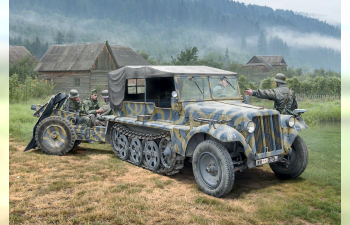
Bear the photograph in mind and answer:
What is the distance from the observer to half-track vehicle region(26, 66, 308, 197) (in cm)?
652

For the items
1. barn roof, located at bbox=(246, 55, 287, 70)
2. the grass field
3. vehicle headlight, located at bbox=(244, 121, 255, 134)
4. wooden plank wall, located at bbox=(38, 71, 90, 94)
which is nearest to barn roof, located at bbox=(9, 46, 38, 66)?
wooden plank wall, located at bbox=(38, 71, 90, 94)

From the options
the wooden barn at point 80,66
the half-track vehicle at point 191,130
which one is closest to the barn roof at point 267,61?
the wooden barn at point 80,66

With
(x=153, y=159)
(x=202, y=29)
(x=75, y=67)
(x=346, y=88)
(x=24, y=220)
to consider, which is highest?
(x=202, y=29)

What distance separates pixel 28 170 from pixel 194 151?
174 inches

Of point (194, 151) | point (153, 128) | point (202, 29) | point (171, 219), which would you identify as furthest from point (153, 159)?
point (202, 29)

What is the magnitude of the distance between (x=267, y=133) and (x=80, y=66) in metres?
22.4

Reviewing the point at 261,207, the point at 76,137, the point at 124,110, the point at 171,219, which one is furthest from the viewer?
the point at 76,137

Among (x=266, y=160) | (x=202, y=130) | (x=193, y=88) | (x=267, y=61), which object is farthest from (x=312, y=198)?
(x=267, y=61)

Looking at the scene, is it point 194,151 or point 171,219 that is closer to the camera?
point 171,219

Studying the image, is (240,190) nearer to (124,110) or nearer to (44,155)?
(124,110)

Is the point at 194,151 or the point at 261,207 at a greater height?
the point at 194,151

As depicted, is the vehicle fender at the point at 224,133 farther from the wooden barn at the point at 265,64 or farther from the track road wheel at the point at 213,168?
the wooden barn at the point at 265,64

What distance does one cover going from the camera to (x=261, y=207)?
595 centimetres

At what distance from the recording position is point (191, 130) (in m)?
6.90
